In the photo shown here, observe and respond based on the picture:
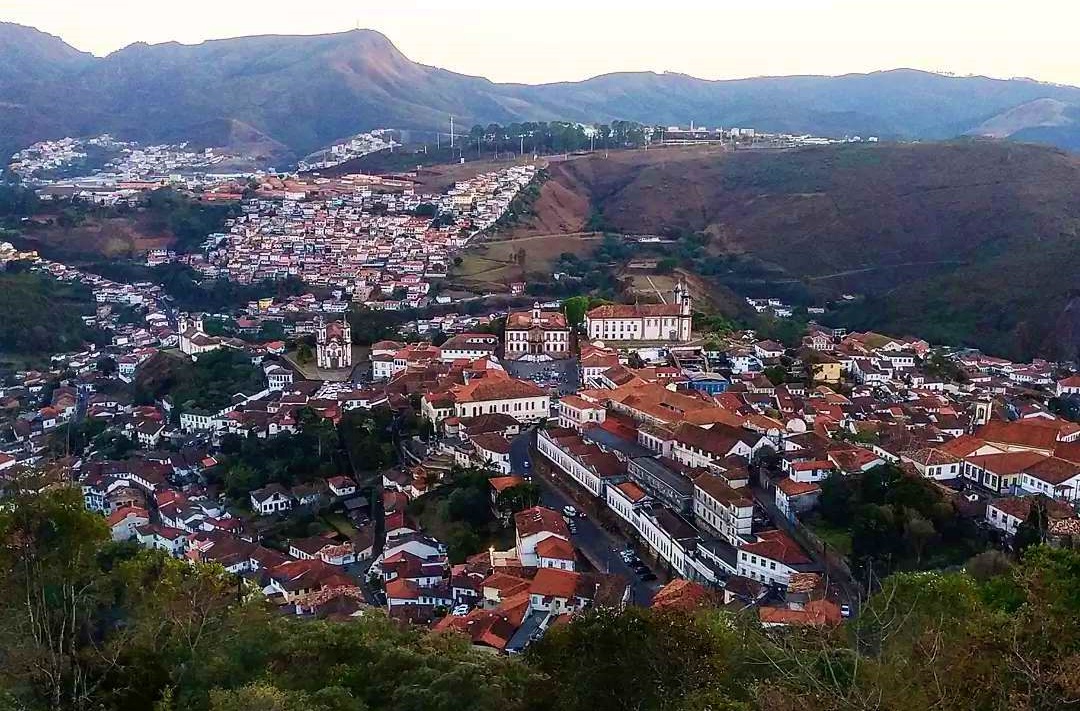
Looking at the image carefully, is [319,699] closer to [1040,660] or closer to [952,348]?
[1040,660]

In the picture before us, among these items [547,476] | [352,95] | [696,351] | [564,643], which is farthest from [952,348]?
[352,95]

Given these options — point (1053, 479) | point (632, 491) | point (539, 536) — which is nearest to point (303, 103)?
point (632, 491)

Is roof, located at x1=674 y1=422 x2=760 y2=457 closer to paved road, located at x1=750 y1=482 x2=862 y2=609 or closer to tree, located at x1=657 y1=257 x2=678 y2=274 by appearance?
paved road, located at x1=750 y1=482 x2=862 y2=609

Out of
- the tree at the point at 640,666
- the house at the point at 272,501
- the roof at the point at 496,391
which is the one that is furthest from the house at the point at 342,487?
the tree at the point at 640,666

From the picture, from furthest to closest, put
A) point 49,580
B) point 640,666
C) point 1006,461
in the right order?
1. point 1006,461
2. point 49,580
3. point 640,666

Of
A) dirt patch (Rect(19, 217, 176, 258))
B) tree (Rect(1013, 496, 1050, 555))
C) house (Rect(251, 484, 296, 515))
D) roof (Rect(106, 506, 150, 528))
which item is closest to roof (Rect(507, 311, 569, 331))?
house (Rect(251, 484, 296, 515))

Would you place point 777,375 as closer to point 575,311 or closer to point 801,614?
point 575,311

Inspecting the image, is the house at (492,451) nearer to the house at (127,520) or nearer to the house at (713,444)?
the house at (713,444)
